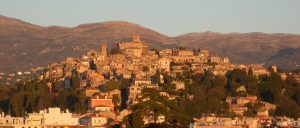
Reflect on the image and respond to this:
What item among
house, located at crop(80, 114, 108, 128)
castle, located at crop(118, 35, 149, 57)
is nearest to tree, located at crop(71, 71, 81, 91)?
house, located at crop(80, 114, 108, 128)

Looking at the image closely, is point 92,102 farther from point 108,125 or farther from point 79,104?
point 108,125

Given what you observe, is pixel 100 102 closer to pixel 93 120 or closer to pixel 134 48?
pixel 93 120

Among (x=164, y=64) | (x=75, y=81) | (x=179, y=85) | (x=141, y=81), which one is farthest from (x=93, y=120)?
(x=164, y=64)

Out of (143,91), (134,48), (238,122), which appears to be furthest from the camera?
(134,48)

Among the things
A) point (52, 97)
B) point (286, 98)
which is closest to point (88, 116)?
point (52, 97)

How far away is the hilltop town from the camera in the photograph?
103 m

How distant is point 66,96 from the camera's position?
117 m

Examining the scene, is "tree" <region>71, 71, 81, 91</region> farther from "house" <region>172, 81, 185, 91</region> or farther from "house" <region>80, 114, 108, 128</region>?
"house" <region>80, 114, 108, 128</region>

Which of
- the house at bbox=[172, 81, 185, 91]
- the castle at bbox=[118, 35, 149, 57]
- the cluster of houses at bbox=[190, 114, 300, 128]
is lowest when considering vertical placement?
the cluster of houses at bbox=[190, 114, 300, 128]

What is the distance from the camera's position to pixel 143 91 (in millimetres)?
102562

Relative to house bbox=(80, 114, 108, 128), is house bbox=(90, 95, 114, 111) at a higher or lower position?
higher

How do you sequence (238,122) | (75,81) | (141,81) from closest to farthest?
(238,122) < (141,81) < (75,81)

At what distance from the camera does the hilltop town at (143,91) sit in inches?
4055

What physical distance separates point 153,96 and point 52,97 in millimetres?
32287
